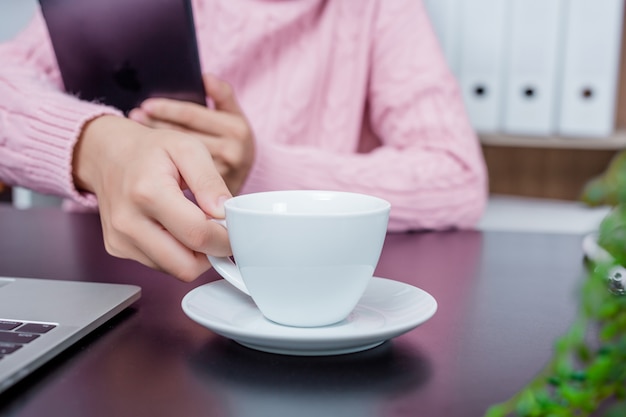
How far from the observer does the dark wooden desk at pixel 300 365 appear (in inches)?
12.2

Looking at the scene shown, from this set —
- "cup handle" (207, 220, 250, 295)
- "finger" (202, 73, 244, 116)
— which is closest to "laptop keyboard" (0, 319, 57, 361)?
"cup handle" (207, 220, 250, 295)

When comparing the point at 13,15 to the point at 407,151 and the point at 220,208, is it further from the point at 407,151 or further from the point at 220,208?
the point at 220,208

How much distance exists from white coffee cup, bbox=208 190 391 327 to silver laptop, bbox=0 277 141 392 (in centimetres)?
10

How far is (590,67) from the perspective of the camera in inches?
52.7

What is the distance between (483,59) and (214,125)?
85cm

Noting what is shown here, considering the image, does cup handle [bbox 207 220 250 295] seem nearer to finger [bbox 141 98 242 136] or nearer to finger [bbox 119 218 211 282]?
finger [bbox 119 218 211 282]

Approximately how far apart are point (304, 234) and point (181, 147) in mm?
146

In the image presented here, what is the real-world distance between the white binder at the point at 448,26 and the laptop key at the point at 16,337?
3.95 feet

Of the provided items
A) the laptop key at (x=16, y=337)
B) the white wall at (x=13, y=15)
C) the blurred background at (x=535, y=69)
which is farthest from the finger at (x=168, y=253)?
the white wall at (x=13, y=15)

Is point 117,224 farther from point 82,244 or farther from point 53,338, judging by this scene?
point 82,244

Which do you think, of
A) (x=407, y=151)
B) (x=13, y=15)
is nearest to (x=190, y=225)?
(x=407, y=151)

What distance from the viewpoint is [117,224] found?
0.47 metres

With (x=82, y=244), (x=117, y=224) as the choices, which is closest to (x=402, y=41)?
(x=82, y=244)

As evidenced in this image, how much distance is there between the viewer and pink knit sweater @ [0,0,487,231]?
0.89 metres
